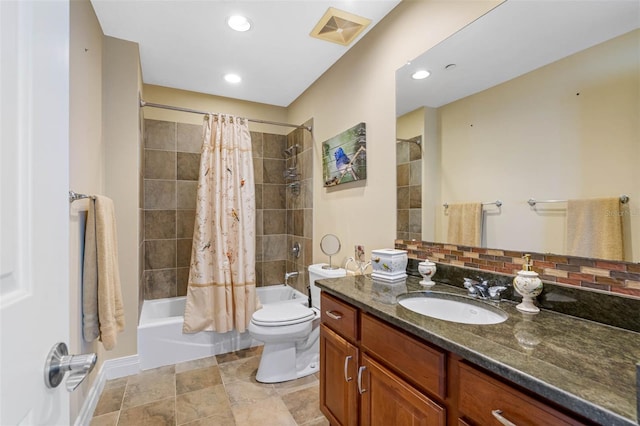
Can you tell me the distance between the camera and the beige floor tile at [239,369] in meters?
2.15

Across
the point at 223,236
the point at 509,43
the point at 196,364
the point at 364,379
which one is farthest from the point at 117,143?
the point at 509,43

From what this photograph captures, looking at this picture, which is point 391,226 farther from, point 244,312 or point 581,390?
point 244,312

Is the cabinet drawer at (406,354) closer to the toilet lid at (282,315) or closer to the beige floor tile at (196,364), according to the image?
the toilet lid at (282,315)

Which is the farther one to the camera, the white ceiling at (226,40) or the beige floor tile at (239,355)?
the beige floor tile at (239,355)

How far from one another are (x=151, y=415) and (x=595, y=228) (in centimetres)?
239

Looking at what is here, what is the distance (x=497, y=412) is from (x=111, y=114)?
272 centimetres

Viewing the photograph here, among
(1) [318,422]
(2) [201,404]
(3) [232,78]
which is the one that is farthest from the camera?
(3) [232,78]

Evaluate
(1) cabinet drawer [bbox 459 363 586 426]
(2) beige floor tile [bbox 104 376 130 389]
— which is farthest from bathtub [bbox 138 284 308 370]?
(1) cabinet drawer [bbox 459 363 586 426]

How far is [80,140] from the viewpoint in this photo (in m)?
1.56

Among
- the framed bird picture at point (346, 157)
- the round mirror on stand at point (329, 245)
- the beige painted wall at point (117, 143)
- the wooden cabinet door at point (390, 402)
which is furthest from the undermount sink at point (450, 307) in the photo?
the beige painted wall at point (117, 143)

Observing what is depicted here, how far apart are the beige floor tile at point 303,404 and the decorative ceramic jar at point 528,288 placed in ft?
4.40

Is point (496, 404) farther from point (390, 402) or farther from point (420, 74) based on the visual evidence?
point (420, 74)
